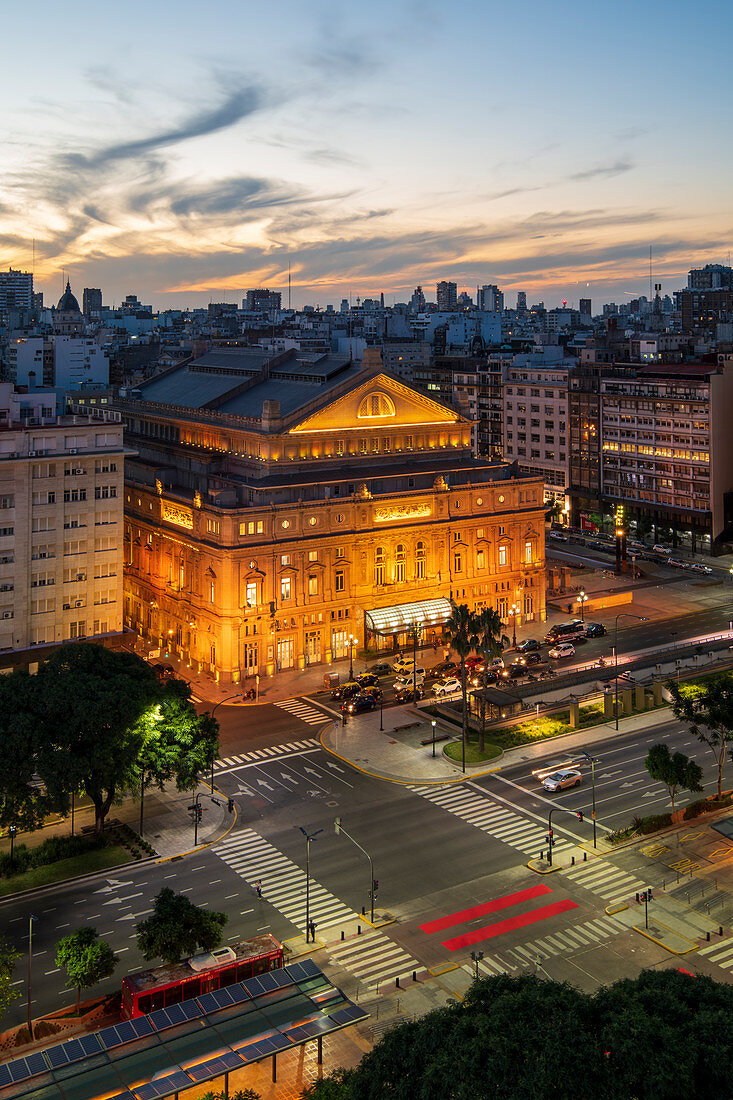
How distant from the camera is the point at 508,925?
6994 cm

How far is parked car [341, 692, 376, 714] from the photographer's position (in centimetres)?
Result: 11106

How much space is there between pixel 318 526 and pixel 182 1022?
78976 millimetres

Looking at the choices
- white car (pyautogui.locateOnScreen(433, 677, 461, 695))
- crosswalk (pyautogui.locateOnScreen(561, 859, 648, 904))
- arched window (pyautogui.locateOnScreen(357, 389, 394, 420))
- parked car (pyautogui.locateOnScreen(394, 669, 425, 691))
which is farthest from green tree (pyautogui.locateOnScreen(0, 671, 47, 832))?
arched window (pyautogui.locateOnScreen(357, 389, 394, 420))

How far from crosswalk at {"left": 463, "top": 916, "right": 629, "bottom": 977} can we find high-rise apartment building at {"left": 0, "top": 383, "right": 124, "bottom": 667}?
6070 centimetres

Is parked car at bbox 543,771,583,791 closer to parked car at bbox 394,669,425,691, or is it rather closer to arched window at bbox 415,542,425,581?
parked car at bbox 394,669,425,691

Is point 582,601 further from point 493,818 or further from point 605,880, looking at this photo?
point 605,880

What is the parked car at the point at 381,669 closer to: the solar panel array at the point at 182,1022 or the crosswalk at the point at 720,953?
the crosswalk at the point at 720,953

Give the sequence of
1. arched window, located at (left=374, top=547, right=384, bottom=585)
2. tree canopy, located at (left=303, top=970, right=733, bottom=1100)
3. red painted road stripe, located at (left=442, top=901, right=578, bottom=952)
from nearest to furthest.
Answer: tree canopy, located at (left=303, top=970, right=733, bottom=1100) < red painted road stripe, located at (left=442, top=901, right=578, bottom=952) < arched window, located at (left=374, top=547, right=384, bottom=585)

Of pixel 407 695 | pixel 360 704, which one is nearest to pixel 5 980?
pixel 360 704

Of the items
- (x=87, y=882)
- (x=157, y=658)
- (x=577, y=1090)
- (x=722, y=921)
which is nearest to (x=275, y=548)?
(x=157, y=658)

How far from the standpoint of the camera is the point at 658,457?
615ft

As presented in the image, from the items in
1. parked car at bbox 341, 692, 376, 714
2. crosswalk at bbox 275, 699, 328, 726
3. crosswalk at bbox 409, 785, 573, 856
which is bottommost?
crosswalk at bbox 409, 785, 573, 856

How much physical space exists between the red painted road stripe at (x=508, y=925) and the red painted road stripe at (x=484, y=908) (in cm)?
149

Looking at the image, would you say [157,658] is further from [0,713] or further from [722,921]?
[722,921]
